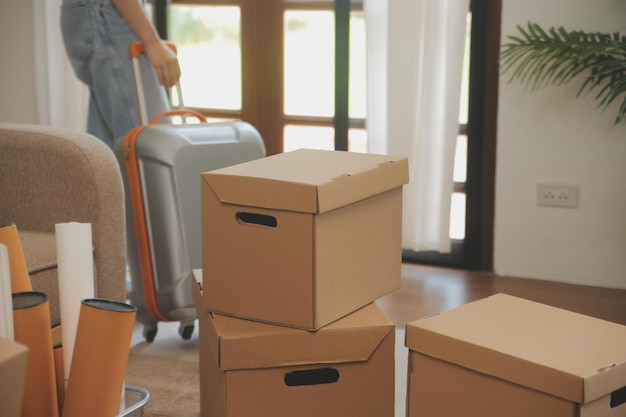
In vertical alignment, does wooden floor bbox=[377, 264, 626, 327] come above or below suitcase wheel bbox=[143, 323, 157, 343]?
below

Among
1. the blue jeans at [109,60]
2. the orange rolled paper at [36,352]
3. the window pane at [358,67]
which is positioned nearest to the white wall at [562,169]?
the window pane at [358,67]

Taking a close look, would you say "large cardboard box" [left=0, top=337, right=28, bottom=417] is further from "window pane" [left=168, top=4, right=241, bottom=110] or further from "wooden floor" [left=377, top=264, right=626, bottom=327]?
"window pane" [left=168, top=4, right=241, bottom=110]

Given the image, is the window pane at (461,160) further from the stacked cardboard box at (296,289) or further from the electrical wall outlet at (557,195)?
the stacked cardboard box at (296,289)

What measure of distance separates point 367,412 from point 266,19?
7.23ft

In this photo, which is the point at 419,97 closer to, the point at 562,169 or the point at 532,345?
the point at 562,169

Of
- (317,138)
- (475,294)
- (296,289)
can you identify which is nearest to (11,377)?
(296,289)

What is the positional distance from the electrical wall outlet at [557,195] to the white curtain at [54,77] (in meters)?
1.88

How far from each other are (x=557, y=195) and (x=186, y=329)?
1405 mm

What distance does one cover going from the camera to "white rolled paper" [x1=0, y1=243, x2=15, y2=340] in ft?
3.77

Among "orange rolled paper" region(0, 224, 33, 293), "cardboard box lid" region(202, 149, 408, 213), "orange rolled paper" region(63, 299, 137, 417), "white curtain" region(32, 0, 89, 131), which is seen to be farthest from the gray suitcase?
"white curtain" region(32, 0, 89, 131)

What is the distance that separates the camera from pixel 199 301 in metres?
1.74

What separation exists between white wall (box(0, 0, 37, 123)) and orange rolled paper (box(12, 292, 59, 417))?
2.64m

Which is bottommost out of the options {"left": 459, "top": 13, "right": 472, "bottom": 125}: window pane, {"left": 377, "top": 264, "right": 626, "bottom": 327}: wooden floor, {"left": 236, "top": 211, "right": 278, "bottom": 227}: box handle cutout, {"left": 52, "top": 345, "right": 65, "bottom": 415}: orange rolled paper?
{"left": 377, "top": 264, "right": 626, "bottom": 327}: wooden floor

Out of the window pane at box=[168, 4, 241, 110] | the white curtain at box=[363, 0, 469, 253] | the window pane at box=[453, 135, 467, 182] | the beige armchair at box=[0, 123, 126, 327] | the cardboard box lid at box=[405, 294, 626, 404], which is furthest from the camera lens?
the window pane at box=[168, 4, 241, 110]
